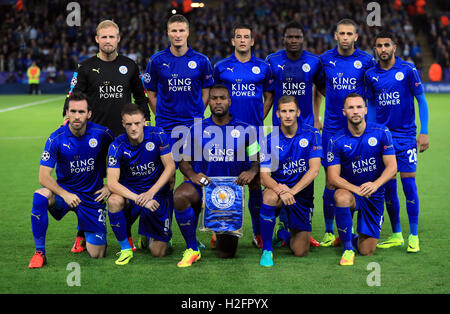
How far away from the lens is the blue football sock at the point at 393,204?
5930mm

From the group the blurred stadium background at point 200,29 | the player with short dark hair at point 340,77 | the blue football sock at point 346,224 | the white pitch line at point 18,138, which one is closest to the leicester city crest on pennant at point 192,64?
the player with short dark hair at point 340,77

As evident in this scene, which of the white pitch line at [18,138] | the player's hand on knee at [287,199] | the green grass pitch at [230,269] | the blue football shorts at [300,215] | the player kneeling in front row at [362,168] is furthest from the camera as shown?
the white pitch line at [18,138]

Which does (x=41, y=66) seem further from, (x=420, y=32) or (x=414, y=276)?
(x=414, y=276)

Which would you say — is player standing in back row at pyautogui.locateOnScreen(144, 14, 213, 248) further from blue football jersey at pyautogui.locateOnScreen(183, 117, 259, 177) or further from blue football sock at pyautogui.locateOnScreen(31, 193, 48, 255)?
blue football sock at pyautogui.locateOnScreen(31, 193, 48, 255)

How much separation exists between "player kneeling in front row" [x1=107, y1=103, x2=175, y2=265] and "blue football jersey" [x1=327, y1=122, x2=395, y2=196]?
152 centimetres

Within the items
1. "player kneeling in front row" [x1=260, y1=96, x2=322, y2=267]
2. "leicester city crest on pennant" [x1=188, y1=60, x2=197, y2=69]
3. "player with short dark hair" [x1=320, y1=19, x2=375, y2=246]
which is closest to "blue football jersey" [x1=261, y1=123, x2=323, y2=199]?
"player kneeling in front row" [x1=260, y1=96, x2=322, y2=267]

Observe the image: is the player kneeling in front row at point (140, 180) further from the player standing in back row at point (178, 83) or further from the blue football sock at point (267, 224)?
the blue football sock at point (267, 224)

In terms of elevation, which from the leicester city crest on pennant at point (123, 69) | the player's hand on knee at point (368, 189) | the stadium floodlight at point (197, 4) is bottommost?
the player's hand on knee at point (368, 189)

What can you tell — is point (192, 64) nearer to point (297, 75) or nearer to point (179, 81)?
point (179, 81)

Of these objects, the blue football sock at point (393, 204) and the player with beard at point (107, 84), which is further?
the player with beard at point (107, 84)

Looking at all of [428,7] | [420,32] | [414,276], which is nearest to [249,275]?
[414,276]

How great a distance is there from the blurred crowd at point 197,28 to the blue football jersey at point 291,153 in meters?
20.6

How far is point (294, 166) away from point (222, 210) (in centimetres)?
78

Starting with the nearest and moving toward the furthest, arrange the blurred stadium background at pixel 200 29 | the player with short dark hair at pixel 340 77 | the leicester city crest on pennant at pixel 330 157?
the leicester city crest on pennant at pixel 330 157, the player with short dark hair at pixel 340 77, the blurred stadium background at pixel 200 29
